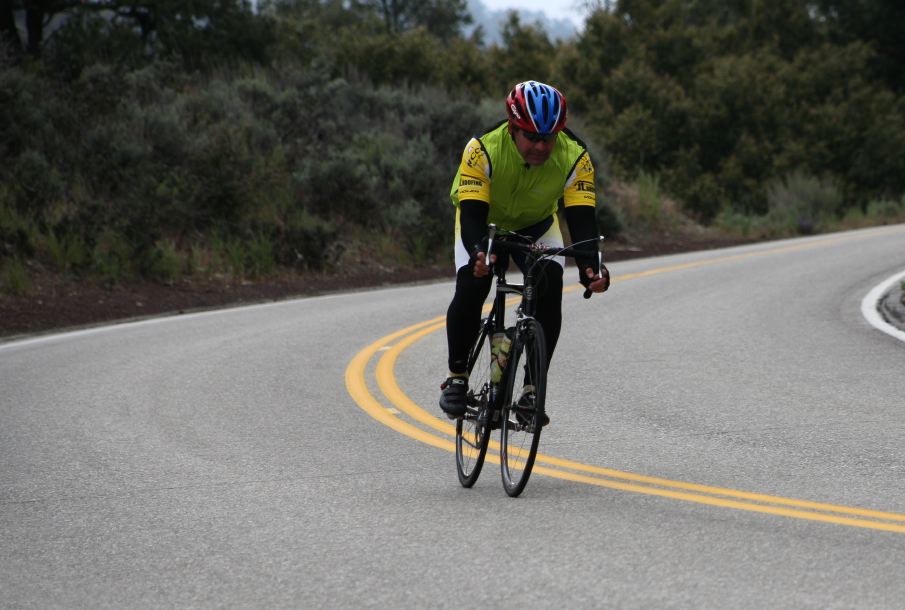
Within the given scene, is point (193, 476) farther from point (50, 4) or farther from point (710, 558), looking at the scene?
point (50, 4)

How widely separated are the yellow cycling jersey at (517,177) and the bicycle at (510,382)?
189 mm

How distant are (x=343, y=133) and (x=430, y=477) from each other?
19004mm

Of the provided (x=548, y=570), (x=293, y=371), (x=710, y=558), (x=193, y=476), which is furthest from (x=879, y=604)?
(x=293, y=371)

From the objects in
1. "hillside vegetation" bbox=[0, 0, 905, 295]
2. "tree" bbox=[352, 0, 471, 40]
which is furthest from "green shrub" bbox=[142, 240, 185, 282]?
"tree" bbox=[352, 0, 471, 40]

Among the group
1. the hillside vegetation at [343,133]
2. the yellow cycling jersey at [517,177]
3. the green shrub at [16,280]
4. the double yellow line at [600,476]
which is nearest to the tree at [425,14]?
the hillside vegetation at [343,133]

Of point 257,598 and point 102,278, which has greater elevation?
point 257,598

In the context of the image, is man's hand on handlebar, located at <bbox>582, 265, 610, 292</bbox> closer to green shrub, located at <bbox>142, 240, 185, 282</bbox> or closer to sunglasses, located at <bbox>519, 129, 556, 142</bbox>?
sunglasses, located at <bbox>519, 129, 556, 142</bbox>

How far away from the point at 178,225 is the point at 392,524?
14.4m

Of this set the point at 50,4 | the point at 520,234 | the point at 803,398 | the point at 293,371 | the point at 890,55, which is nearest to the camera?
the point at 520,234

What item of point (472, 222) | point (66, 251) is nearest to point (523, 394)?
point (472, 222)

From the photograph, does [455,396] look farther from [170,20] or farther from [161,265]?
[170,20]

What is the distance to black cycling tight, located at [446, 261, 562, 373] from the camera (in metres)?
6.64

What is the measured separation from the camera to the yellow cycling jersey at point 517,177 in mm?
6648

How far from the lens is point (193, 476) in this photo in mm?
7074
